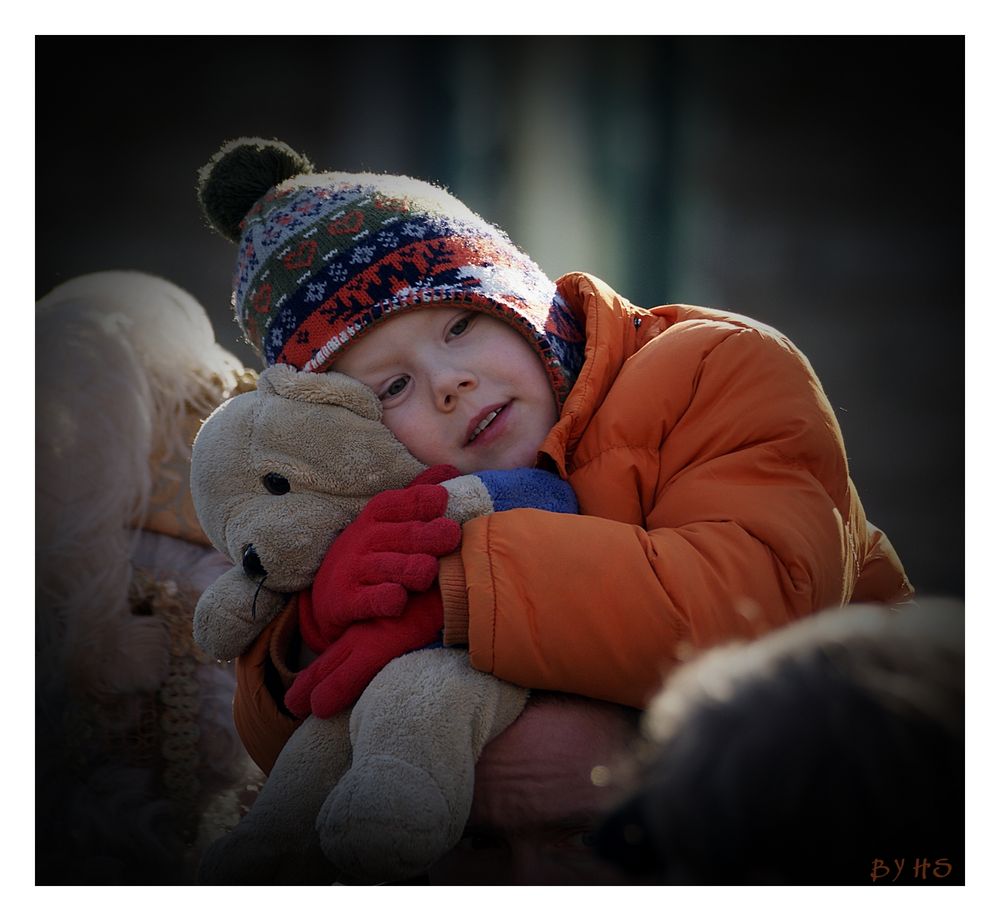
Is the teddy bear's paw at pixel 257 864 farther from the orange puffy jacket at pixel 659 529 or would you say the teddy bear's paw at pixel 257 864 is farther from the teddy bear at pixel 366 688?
the orange puffy jacket at pixel 659 529

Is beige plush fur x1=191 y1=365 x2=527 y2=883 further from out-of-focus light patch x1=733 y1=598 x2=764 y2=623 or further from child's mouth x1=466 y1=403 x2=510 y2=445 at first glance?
out-of-focus light patch x1=733 y1=598 x2=764 y2=623

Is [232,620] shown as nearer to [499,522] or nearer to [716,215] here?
[499,522]

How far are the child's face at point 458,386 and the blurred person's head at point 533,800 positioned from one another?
31cm

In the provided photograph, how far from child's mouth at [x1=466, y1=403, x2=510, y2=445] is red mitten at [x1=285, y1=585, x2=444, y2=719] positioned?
21cm

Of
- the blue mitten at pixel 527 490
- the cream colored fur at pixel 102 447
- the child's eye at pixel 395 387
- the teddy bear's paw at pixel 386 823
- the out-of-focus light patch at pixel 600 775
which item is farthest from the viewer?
the cream colored fur at pixel 102 447

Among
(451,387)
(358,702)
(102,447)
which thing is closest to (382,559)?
(358,702)

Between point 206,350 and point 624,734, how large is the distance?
3.03ft

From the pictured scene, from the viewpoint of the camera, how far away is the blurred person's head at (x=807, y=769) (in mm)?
578

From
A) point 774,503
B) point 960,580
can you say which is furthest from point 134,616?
point 960,580

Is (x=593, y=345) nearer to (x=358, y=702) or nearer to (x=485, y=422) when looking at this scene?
(x=485, y=422)

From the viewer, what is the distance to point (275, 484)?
1054 mm

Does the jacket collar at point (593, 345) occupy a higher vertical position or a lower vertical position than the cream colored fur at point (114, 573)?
higher

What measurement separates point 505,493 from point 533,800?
11.6 inches

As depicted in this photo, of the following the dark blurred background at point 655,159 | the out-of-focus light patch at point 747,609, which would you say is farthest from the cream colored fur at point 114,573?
the out-of-focus light patch at point 747,609
